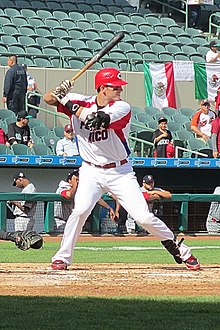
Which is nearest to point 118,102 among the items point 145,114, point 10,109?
point 10,109

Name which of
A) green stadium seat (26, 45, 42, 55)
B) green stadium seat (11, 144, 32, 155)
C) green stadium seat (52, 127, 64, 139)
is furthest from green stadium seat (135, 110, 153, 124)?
green stadium seat (11, 144, 32, 155)

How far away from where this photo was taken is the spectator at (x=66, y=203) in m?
14.9

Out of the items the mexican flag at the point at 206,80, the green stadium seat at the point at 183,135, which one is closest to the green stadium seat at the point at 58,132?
the green stadium seat at the point at 183,135

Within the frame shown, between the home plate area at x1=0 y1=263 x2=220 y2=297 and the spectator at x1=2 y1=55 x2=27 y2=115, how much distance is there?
8.28m

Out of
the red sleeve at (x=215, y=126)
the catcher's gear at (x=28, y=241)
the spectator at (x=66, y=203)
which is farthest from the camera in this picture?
the red sleeve at (x=215, y=126)

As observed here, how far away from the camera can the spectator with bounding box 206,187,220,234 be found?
52.3 feet

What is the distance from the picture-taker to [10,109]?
1772cm

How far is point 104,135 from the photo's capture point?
26.5 feet

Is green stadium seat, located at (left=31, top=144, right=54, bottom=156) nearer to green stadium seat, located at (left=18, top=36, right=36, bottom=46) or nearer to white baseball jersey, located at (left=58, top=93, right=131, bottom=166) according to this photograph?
green stadium seat, located at (left=18, top=36, right=36, bottom=46)

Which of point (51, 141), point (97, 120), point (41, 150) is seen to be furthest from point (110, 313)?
point (51, 141)

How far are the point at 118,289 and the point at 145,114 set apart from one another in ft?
40.2

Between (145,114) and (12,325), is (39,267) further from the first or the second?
(145,114)

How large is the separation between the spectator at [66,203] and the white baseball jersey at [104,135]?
6766 millimetres

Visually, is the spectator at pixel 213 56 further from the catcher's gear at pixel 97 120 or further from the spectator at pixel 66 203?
the catcher's gear at pixel 97 120
